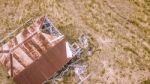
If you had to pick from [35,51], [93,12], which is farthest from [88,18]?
[35,51]

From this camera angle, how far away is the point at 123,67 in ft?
Result: 54.3

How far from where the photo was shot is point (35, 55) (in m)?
15.9

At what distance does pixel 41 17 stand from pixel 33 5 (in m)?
1.15

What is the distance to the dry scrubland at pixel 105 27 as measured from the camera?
16578mm

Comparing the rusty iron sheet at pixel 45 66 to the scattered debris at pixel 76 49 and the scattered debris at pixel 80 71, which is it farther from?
the scattered debris at pixel 80 71

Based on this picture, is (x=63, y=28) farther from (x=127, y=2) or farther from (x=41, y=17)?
(x=127, y=2)

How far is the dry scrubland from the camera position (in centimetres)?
1658

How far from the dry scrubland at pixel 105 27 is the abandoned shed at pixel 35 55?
1037mm

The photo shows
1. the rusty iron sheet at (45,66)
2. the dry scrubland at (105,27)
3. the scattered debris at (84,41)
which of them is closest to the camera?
the rusty iron sheet at (45,66)

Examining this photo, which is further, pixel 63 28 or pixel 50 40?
pixel 63 28

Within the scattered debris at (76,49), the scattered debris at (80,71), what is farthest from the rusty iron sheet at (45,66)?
the scattered debris at (80,71)

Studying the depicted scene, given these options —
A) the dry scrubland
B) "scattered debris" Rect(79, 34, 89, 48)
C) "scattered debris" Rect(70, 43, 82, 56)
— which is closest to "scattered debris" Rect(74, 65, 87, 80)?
the dry scrubland

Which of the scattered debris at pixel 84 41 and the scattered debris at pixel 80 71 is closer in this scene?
the scattered debris at pixel 80 71

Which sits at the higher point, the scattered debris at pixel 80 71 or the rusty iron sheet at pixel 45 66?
the rusty iron sheet at pixel 45 66
